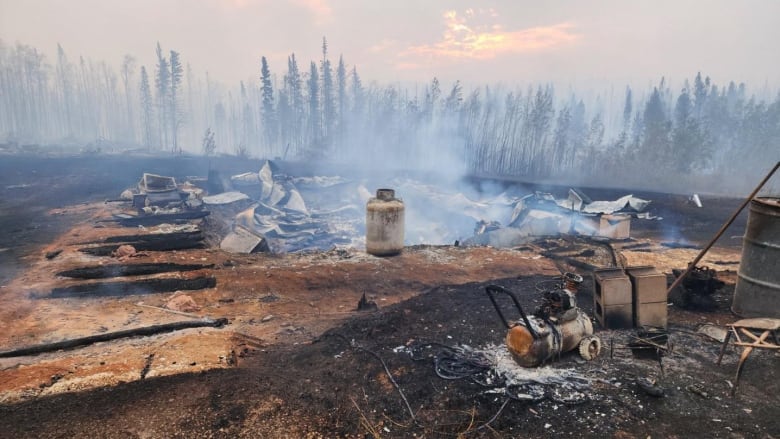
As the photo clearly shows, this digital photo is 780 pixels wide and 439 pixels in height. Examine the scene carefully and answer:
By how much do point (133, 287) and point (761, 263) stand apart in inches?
483

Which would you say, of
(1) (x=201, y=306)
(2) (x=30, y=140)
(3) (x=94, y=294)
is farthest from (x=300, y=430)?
(2) (x=30, y=140)

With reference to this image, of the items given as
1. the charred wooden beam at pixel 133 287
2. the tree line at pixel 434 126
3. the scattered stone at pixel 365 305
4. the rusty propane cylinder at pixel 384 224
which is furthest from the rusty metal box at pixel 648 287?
the tree line at pixel 434 126

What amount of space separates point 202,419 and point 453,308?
456cm

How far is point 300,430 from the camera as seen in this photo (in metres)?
4.35

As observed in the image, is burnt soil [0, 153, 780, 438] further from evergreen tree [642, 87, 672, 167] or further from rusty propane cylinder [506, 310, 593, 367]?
evergreen tree [642, 87, 672, 167]

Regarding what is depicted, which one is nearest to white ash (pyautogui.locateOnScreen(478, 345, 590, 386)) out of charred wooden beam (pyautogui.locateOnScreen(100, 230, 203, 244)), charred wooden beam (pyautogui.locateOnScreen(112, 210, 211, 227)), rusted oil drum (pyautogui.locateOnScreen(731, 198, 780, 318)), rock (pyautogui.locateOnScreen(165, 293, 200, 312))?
rusted oil drum (pyautogui.locateOnScreen(731, 198, 780, 318))

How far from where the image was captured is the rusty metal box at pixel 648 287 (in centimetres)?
642

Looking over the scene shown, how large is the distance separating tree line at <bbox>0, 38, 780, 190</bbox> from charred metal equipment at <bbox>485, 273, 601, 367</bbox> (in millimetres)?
32601

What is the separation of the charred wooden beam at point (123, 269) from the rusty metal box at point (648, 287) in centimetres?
972

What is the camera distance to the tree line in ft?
120

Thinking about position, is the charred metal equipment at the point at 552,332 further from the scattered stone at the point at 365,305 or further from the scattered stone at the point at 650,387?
the scattered stone at the point at 365,305

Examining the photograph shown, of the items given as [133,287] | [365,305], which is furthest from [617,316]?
[133,287]

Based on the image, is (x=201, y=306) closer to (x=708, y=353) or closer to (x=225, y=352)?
(x=225, y=352)

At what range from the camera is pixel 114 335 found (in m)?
6.65
